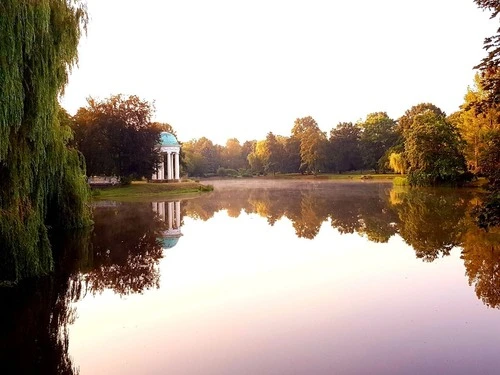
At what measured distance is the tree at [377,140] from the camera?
311 feet

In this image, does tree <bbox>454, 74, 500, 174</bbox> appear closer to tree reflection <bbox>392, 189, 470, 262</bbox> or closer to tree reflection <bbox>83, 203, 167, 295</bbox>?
tree reflection <bbox>392, 189, 470, 262</bbox>

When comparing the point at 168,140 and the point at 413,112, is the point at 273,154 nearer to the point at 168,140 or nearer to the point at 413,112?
the point at 413,112

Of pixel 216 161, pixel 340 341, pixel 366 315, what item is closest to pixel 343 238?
pixel 366 315

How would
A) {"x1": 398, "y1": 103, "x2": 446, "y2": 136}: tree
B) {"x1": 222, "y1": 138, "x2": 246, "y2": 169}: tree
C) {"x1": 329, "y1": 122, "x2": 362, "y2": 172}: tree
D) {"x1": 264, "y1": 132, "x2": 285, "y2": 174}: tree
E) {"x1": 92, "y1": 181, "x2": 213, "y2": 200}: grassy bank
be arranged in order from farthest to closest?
{"x1": 222, "y1": 138, "x2": 246, "y2": 169}: tree → {"x1": 264, "y1": 132, "x2": 285, "y2": 174}: tree → {"x1": 329, "y1": 122, "x2": 362, "y2": 172}: tree → {"x1": 398, "y1": 103, "x2": 446, "y2": 136}: tree → {"x1": 92, "y1": 181, "x2": 213, "y2": 200}: grassy bank

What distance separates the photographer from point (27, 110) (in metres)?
10.7

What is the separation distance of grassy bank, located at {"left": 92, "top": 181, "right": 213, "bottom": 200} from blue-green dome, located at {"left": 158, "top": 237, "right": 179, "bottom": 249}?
2602 cm

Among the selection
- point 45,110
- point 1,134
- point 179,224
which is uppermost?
point 45,110

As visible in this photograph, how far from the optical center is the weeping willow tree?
984cm

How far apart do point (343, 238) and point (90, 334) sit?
1223cm

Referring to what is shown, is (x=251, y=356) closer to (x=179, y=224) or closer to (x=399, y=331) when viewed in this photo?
(x=399, y=331)

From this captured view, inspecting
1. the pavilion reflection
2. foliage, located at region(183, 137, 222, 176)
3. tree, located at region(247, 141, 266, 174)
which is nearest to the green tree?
foliage, located at region(183, 137, 222, 176)

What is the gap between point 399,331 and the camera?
8.09 meters

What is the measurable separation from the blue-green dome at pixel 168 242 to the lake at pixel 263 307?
43 millimetres

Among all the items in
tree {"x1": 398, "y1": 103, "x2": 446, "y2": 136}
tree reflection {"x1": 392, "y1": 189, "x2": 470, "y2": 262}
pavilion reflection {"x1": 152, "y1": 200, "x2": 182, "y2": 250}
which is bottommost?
A: pavilion reflection {"x1": 152, "y1": 200, "x2": 182, "y2": 250}
